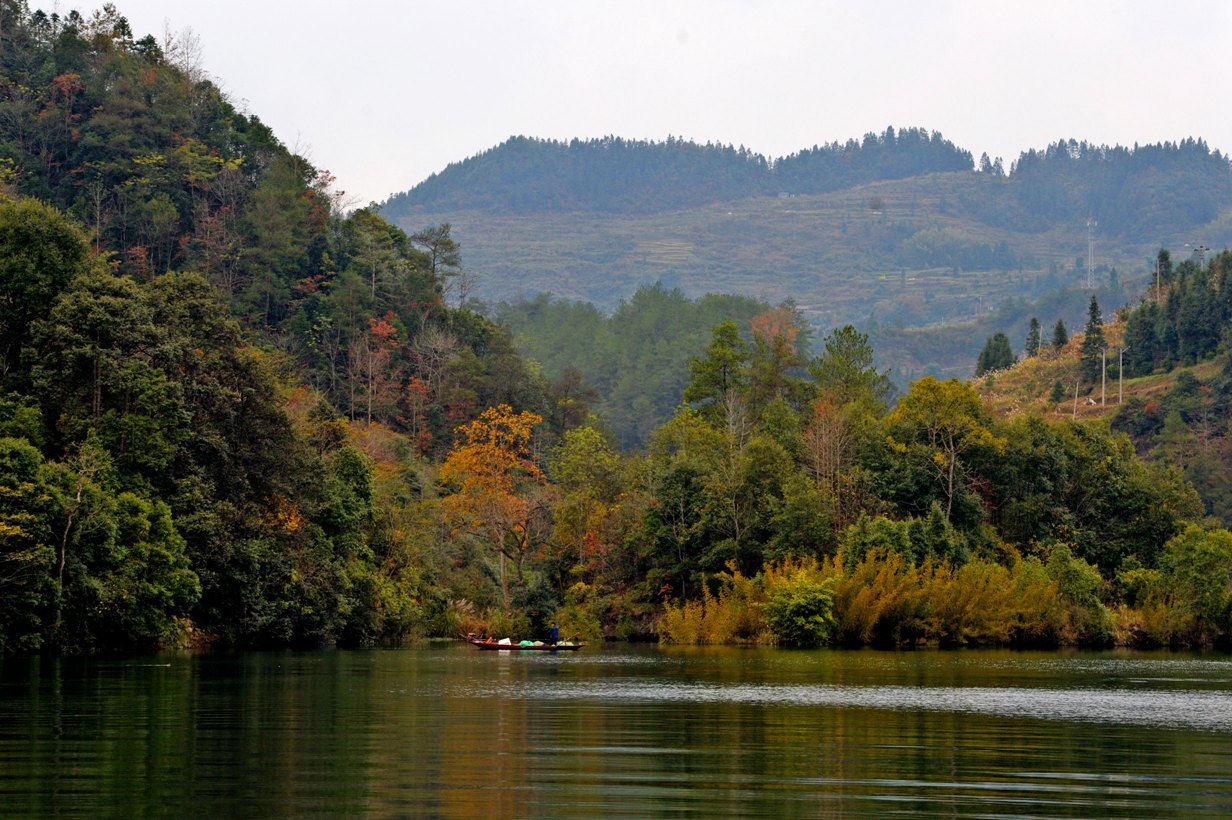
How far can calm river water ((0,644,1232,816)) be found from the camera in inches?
545

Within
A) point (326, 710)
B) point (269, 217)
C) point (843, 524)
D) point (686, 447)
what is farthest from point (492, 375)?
point (326, 710)

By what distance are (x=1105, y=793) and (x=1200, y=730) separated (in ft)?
27.9

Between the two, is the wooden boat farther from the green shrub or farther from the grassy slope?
the grassy slope

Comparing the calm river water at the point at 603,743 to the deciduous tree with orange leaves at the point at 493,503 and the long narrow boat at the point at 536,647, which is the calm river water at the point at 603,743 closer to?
the long narrow boat at the point at 536,647

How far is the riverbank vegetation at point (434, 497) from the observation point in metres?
44.7

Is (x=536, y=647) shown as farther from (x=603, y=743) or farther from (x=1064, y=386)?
(x=1064, y=386)

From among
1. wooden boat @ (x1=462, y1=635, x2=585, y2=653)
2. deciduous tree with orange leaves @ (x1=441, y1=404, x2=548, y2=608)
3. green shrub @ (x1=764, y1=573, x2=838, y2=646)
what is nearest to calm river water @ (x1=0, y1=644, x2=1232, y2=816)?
wooden boat @ (x1=462, y1=635, x2=585, y2=653)

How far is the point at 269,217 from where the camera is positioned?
322 ft

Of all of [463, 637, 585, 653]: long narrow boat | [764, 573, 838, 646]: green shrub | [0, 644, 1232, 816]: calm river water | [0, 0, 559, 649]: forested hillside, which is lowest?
[463, 637, 585, 653]: long narrow boat

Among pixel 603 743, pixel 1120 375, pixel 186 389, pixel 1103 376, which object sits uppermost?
pixel 1120 375

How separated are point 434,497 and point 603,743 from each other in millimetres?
→ 52327

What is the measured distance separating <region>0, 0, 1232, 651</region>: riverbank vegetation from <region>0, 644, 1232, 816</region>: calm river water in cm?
1094

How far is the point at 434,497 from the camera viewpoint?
70.7m

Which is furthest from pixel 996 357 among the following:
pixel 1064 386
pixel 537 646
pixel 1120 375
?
pixel 537 646
